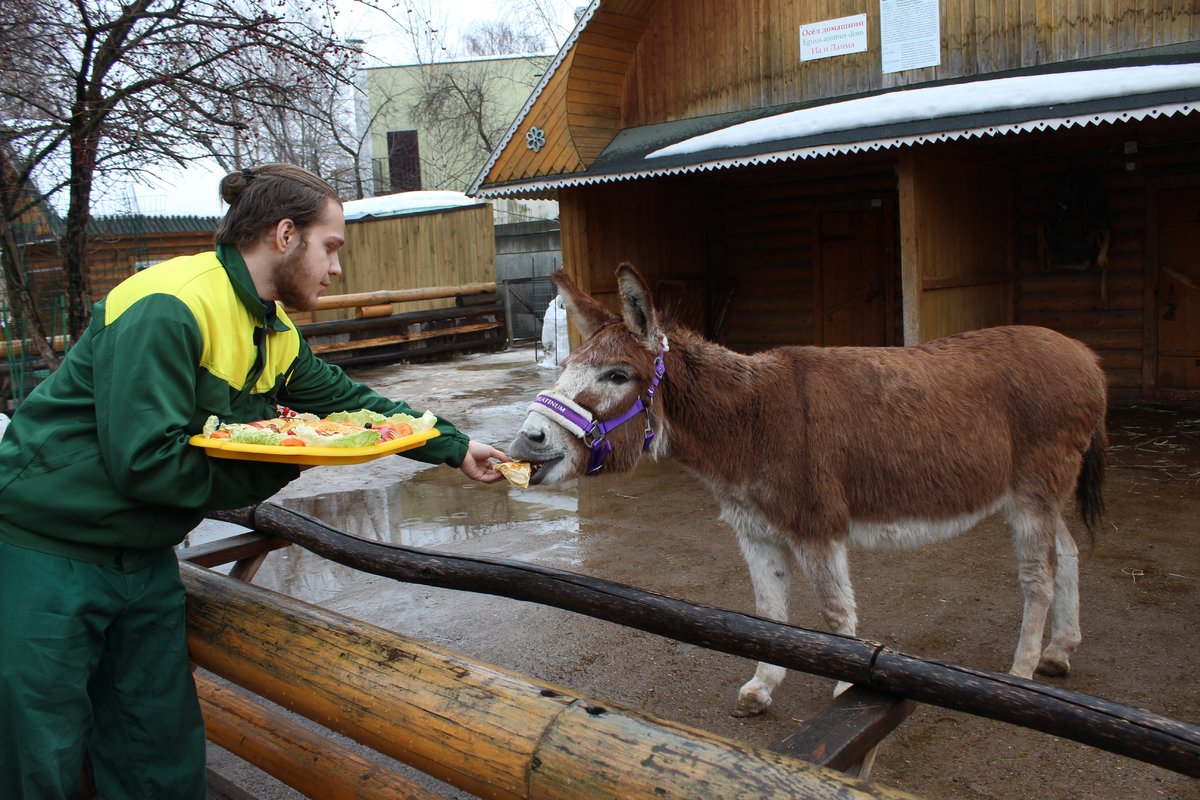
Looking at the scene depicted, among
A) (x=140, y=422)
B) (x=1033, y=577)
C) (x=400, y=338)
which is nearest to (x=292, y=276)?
(x=140, y=422)

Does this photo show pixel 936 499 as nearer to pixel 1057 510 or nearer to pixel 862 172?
pixel 1057 510

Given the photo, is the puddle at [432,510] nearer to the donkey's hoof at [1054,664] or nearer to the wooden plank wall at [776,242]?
the donkey's hoof at [1054,664]

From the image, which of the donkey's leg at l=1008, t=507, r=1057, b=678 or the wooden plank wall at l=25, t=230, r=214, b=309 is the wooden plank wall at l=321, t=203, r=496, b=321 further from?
the donkey's leg at l=1008, t=507, r=1057, b=678

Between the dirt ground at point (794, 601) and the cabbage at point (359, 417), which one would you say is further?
the dirt ground at point (794, 601)

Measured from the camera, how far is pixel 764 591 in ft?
12.8

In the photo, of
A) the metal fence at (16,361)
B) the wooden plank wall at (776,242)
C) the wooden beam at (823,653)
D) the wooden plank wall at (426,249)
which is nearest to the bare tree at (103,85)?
the metal fence at (16,361)

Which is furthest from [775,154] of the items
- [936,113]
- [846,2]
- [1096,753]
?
[1096,753]

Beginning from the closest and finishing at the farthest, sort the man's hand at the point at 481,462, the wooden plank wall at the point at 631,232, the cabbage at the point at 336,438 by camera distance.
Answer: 1. the cabbage at the point at 336,438
2. the man's hand at the point at 481,462
3. the wooden plank wall at the point at 631,232

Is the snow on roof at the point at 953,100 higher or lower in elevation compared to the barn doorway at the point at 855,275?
higher

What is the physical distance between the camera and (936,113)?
7.87 meters

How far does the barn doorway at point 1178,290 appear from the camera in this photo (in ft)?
32.2

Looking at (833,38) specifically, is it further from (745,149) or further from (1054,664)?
(1054,664)

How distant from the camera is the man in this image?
2.03 metres

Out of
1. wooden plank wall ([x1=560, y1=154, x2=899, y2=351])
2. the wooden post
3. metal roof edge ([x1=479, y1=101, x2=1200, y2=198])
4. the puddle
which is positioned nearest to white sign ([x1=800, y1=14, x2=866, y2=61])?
wooden plank wall ([x1=560, y1=154, x2=899, y2=351])
